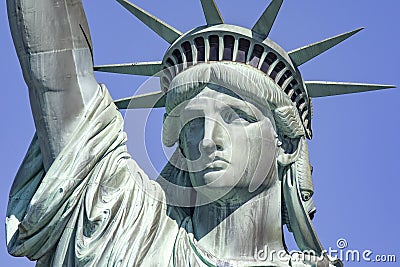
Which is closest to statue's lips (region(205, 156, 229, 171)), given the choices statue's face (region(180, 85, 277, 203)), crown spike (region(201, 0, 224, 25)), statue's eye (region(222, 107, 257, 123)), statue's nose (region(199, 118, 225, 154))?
statue's face (region(180, 85, 277, 203))

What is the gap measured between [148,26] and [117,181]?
166 centimetres

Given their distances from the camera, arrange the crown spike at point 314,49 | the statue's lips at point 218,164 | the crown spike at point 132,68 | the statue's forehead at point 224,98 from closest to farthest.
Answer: the statue's lips at point 218,164 → the statue's forehead at point 224,98 → the crown spike at point 314,49 → the crown spike at point 132,68

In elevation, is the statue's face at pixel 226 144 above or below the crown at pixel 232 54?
below

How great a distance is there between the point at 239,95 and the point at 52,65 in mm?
1897

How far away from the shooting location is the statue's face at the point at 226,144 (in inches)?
682

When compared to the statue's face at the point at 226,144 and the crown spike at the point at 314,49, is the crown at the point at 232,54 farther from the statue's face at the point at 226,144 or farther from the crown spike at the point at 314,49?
the statue's face at the point at 226,144

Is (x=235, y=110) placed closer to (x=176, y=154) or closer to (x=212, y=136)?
(x=212, y=136)

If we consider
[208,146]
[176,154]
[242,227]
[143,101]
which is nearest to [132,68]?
[143,101]

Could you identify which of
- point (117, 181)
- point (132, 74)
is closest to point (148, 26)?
point (132, 74)

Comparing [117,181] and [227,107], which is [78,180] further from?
[227,107]

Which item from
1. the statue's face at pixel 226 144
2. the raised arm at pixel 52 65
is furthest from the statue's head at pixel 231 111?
the raised arm at pixel 52 65

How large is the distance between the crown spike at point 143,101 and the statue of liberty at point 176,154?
0.03 ft

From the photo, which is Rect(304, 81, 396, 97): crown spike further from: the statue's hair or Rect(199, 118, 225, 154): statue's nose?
Rect(199, 118, 225, 154): statue's nose

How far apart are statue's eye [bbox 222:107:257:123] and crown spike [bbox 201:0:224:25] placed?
973 mm
